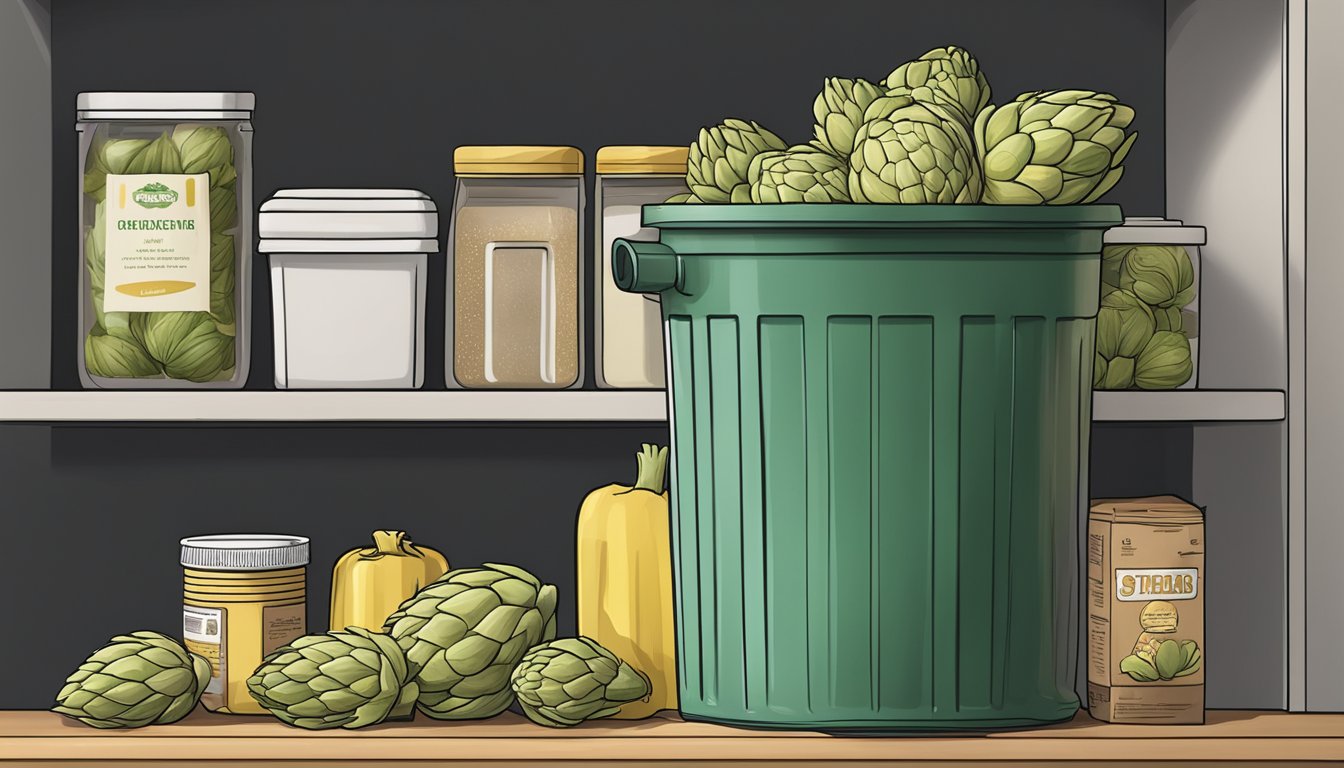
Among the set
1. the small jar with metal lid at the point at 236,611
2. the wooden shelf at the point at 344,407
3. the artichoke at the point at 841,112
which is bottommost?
the small jar with metal lid at the point at 236,611

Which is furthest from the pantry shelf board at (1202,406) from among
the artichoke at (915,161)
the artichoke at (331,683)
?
the artichoke at (331,683)

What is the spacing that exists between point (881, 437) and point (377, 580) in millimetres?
437

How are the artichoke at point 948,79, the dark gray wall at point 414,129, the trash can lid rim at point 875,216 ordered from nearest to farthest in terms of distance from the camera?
the trash can lid rim at point 875,216, the artichoke at point 948,79, the dark gray wall at point 414,129

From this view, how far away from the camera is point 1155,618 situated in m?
1.04

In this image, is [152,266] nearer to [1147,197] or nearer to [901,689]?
[901,689]

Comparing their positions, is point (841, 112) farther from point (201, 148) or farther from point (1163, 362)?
point (201, 148)

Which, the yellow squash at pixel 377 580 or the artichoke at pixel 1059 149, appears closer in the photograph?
the artichoke at pixel 1059 149

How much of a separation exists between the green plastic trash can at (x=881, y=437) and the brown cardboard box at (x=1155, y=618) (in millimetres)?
62

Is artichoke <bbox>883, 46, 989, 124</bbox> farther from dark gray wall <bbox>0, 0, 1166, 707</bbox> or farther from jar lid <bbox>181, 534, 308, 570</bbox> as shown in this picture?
jar lid <bbox>181, 534, 308, 570</bbox>

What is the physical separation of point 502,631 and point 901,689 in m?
0.30

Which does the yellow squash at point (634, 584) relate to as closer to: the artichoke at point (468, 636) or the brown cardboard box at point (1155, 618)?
the artichoke at point (468, 636)

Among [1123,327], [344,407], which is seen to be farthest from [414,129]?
[1123,327]

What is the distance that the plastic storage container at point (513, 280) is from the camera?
3.70 ft

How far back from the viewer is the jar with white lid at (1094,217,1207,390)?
1.14 metres
